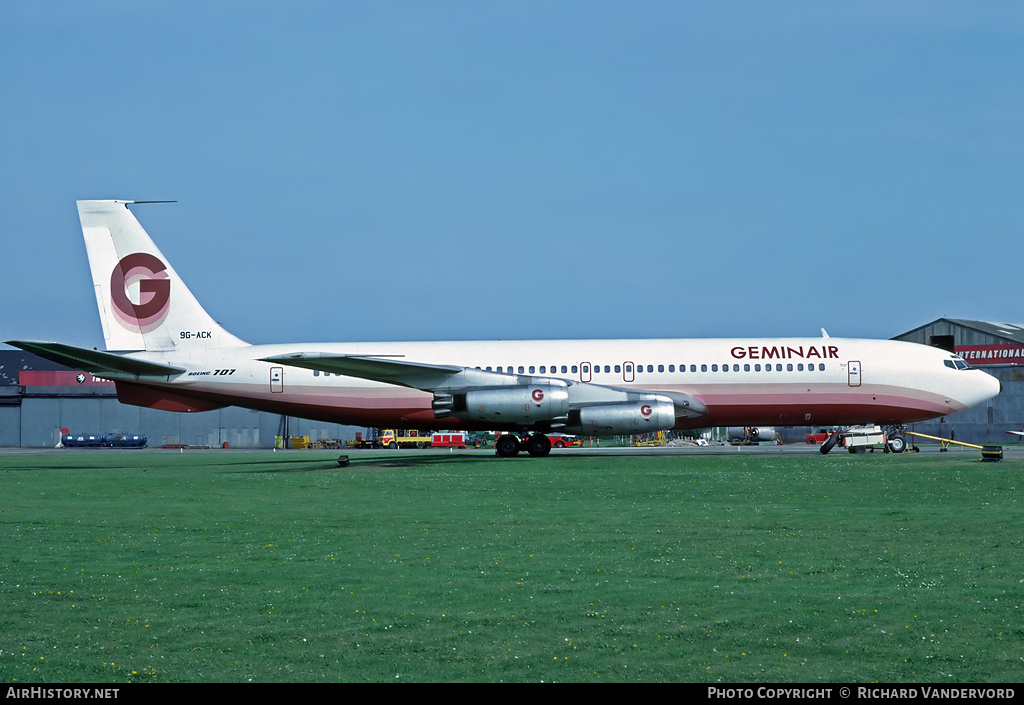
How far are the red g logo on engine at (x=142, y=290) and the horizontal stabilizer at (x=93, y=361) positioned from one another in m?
2.37

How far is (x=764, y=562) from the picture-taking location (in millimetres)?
13523

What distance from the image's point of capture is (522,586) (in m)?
11.9

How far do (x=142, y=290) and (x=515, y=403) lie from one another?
50.9 ft

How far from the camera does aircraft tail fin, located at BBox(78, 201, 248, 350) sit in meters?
41.1

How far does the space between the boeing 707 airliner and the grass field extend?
14948mm

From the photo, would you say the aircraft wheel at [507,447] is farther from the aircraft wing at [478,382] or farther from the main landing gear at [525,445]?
the aircraft wing at [478,382]

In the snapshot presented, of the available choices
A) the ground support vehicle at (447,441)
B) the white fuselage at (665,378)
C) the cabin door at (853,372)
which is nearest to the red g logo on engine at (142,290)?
the white fuselage at (665,378)

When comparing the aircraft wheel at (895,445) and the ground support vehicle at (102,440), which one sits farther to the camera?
the ground support vehicle at (102,440)

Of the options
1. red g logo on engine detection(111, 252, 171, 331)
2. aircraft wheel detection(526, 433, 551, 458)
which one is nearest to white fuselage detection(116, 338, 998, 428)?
red g logo on engine detection(111, 252, 171, 331)

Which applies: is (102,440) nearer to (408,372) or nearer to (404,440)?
(404,440)

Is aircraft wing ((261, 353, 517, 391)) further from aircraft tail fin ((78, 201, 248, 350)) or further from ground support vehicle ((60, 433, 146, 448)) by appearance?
ground support vehicle ((60, 433, 146, 448))

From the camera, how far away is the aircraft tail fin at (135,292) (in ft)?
135

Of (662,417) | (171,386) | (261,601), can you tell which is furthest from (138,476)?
(261,601)

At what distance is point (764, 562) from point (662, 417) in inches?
948
